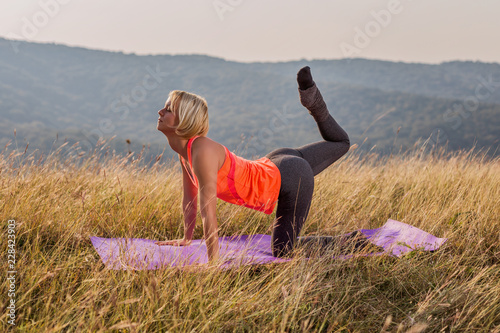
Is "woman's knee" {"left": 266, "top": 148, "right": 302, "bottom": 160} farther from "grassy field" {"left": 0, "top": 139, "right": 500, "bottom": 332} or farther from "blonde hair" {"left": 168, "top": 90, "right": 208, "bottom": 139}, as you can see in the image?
"blonde hair" {"left": 168, "top": 90, "right": 208, "bottom": 139}

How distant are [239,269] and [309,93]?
1483 millimetres

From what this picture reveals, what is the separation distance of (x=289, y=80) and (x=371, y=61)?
5267cm

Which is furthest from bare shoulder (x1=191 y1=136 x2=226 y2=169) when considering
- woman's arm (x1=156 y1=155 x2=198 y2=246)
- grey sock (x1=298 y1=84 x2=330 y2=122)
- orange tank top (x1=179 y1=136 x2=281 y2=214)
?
grey sock (x1=298 y1=84 x2=330 y2=122)

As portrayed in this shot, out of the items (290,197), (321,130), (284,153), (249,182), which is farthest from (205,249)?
(321,130)

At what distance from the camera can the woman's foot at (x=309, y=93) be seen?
3096mm

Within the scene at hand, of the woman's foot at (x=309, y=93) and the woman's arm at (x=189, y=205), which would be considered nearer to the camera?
the woman's foot at (x=309, y=93)

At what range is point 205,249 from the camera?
307 cm

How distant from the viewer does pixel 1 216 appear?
117 inches

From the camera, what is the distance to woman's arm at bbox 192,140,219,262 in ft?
8.53

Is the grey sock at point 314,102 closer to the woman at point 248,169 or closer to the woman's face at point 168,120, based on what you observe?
the woman at point 248,169

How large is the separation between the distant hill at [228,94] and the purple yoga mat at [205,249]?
84984mm

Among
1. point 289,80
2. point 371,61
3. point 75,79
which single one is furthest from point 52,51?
point 371,61

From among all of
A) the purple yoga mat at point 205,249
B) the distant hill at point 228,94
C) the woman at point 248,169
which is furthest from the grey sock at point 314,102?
the distant hill at point 228,94

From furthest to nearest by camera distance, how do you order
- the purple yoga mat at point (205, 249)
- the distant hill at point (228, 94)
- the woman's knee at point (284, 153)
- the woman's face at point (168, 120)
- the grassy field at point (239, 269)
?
1. the distant hill at point (228, 94)
2. the woman's knee at point (284, 153)
3. the woman's face at point (168, 120)
4. the purple yoga mat at point (205, 249)
5. the grassy field at point (239, 269)
